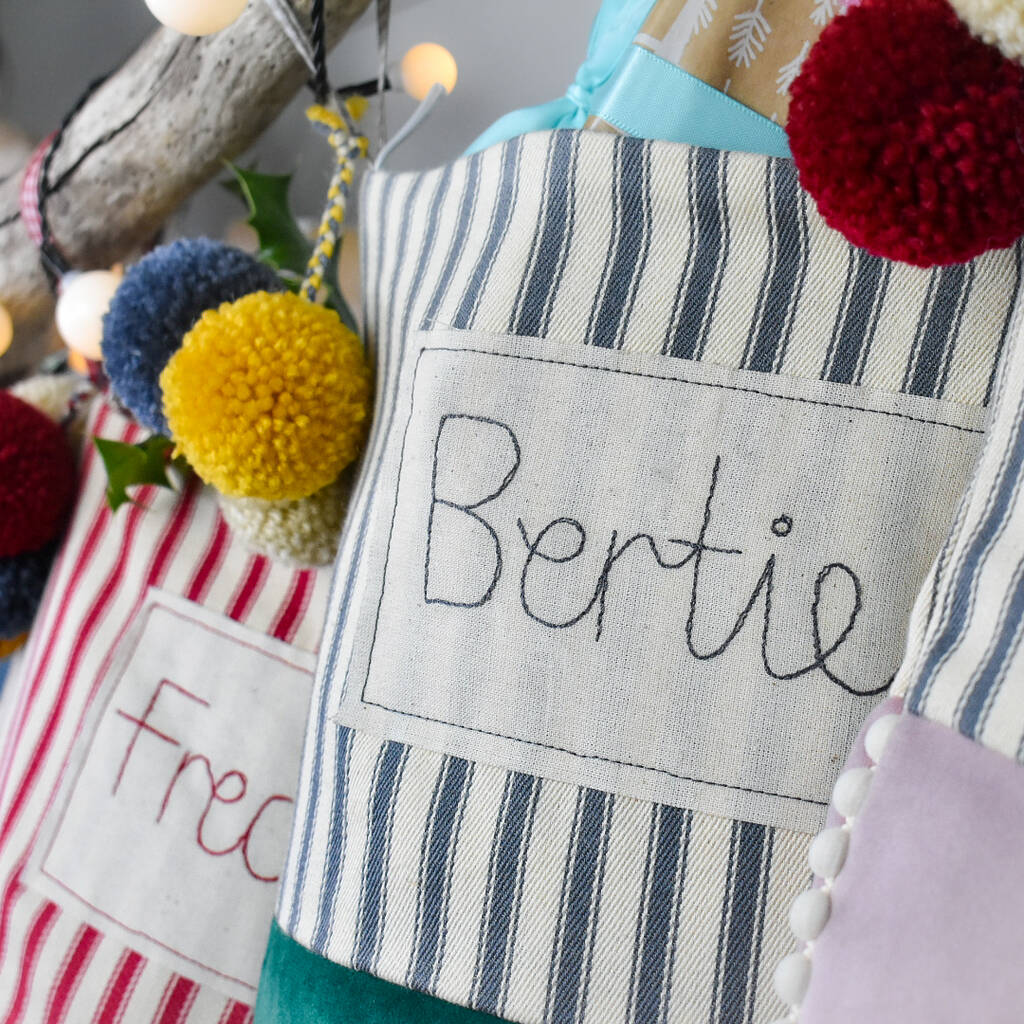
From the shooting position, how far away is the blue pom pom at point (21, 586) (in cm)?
69

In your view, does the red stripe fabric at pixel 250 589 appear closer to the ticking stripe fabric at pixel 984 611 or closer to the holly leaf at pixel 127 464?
the holly leaf at pixel 127 464

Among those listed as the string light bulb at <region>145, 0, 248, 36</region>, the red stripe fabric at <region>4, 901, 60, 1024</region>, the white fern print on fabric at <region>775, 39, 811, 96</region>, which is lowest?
the red stripe fabric at <region>4, 901, 60, 1024</region>

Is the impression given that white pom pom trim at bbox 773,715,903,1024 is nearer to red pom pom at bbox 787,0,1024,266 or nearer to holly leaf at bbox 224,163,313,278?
red pom pom at bbox 787,0,1024,266

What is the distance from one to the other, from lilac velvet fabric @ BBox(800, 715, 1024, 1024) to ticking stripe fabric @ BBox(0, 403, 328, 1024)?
0.37 m

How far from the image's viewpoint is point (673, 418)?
0.41 m

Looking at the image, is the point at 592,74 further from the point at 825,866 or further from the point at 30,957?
the point at 30,957

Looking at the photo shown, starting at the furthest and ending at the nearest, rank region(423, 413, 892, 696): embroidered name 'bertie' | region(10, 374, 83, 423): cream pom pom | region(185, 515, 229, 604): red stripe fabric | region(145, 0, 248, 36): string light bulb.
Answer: region(10, 374, 83, 423): cream pom pom → region(185, 515, 229, 604): red stripe fabric → region(145, 0, 248, 36): string light bulb → region(423, 413, 892, 696): embroidered name 'bertie'

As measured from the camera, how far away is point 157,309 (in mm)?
523

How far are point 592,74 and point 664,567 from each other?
29 centimetres

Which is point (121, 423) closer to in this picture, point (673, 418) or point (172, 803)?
point (172, 803)

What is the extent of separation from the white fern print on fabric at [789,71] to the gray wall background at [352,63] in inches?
13.4

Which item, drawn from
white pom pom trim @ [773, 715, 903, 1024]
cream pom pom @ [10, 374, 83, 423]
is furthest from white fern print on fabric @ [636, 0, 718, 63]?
cream pom pom @ [10, 374, 83, 423]

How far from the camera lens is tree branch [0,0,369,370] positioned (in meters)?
0.66

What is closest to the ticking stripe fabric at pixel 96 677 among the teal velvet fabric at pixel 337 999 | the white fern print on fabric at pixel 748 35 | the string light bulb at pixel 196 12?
the teal velvet fabric at pixel 337 999
